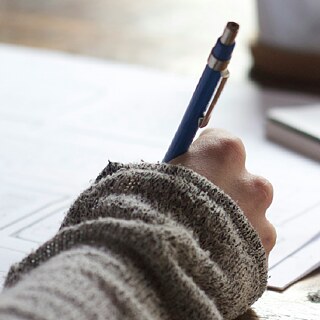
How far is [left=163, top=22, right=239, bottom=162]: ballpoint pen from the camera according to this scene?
569mm

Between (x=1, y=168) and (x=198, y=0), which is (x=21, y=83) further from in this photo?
(x=198, y=0)

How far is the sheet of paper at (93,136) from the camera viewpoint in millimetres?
744

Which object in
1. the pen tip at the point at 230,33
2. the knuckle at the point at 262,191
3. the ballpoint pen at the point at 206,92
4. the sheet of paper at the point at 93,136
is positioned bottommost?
the sheet of paper at the point at 93,136

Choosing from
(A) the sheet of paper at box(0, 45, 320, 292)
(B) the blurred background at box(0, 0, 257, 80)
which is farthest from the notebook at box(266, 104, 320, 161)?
(B) the blurred background at box(0, 0, 257, 80)

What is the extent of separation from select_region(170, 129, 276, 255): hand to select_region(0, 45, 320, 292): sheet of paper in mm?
63

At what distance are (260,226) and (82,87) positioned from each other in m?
0.60

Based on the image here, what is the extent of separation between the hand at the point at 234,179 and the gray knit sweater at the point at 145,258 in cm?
3

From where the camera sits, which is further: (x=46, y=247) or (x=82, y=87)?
(x=82, y=87)

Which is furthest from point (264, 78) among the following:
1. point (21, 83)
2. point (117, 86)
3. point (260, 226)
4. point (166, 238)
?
point (166, 238)

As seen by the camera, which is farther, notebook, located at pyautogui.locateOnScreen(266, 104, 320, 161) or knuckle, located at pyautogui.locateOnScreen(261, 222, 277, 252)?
notebook, located at pyautogui.locateOnScreen(266, 104, 320, 161)

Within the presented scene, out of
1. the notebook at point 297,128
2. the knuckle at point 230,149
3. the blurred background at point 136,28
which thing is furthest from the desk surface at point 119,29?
the knuckle at point 230,149

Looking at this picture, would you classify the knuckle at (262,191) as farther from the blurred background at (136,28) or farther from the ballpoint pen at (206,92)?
the blurred background at (136,28)

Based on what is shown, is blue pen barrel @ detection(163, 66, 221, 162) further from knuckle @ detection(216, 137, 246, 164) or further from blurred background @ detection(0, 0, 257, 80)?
blurred background @ detection(0, 0, 257, 80)

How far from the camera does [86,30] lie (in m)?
1.48
